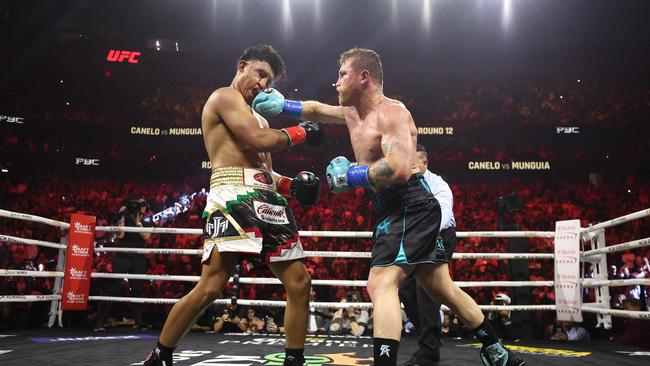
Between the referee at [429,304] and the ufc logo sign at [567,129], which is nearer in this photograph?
the referee at [429,304]

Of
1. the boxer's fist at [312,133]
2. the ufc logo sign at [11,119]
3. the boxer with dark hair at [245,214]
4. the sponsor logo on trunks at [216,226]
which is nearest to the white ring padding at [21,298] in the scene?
the boxer with dark hair at [245,214]

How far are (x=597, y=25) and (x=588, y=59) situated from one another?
100cm

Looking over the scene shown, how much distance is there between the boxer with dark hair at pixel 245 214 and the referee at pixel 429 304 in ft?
2.48

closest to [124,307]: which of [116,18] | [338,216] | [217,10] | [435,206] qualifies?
[435,206]

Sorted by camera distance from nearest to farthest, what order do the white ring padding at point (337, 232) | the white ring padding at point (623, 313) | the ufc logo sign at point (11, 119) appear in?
1. the white ring padding at point (623, 313)
2. the white ring padding at point (337, 232)
3. the ufc logo sign at point (11, 119)

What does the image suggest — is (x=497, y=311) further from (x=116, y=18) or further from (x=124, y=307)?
(x=116, y=18)

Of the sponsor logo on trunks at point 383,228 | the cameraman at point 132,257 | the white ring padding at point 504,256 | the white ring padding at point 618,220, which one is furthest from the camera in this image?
the cameraman at point 132,257

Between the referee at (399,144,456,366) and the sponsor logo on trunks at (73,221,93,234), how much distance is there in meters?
2.84

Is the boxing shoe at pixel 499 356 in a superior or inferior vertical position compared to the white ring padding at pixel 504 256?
inferior

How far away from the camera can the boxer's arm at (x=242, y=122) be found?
2074 mm

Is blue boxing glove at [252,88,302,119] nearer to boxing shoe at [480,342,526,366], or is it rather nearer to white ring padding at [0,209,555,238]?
boxing shoe at [480,342,526,366]

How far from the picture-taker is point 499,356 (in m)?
2.09

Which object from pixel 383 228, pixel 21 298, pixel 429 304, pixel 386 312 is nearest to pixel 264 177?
pixel 383 228

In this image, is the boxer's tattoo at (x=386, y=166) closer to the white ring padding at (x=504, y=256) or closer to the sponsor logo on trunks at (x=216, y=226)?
the sponsor logo on trunks at (x=216, y=226)
